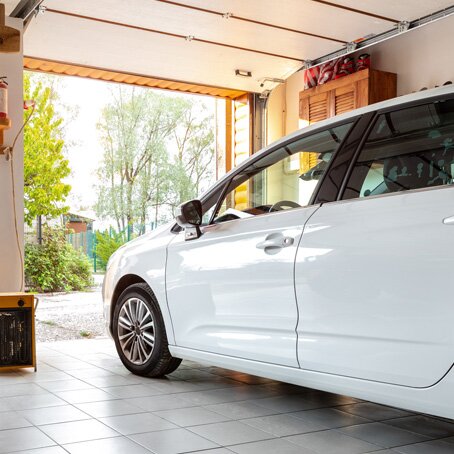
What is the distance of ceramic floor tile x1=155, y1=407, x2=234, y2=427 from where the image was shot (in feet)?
10.3

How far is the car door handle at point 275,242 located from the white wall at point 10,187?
2975mm

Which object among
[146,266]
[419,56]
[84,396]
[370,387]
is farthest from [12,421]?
[419,56]

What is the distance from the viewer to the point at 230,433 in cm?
293

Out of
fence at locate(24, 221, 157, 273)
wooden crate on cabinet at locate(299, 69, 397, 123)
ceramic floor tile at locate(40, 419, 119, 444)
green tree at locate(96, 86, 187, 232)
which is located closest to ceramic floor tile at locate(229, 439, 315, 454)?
ceramic floor tile at locate(40, 419, 119, 444)

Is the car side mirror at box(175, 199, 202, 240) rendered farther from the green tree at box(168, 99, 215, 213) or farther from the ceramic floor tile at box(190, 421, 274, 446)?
the green tree at box(168, 99, 215, 213)

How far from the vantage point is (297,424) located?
308 cm

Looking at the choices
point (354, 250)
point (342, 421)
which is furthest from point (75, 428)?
point (354, 250)

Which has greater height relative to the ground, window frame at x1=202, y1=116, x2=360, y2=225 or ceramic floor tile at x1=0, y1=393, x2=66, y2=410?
window frame at x1=202, y1=116, x2=360, y2=225

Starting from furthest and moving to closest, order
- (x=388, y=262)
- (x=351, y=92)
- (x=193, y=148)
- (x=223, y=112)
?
(x=193, y=148), (x=223, y=112), (x=351, y=92), (x=388, y=262)

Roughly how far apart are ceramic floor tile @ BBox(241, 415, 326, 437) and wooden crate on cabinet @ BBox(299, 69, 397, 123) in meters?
4.07

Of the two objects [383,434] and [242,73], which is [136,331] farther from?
[242,73]

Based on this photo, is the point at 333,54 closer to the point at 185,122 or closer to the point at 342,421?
the point at 342,421

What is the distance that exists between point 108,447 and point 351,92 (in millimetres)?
4949

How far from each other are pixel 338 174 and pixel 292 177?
0.38 metres
